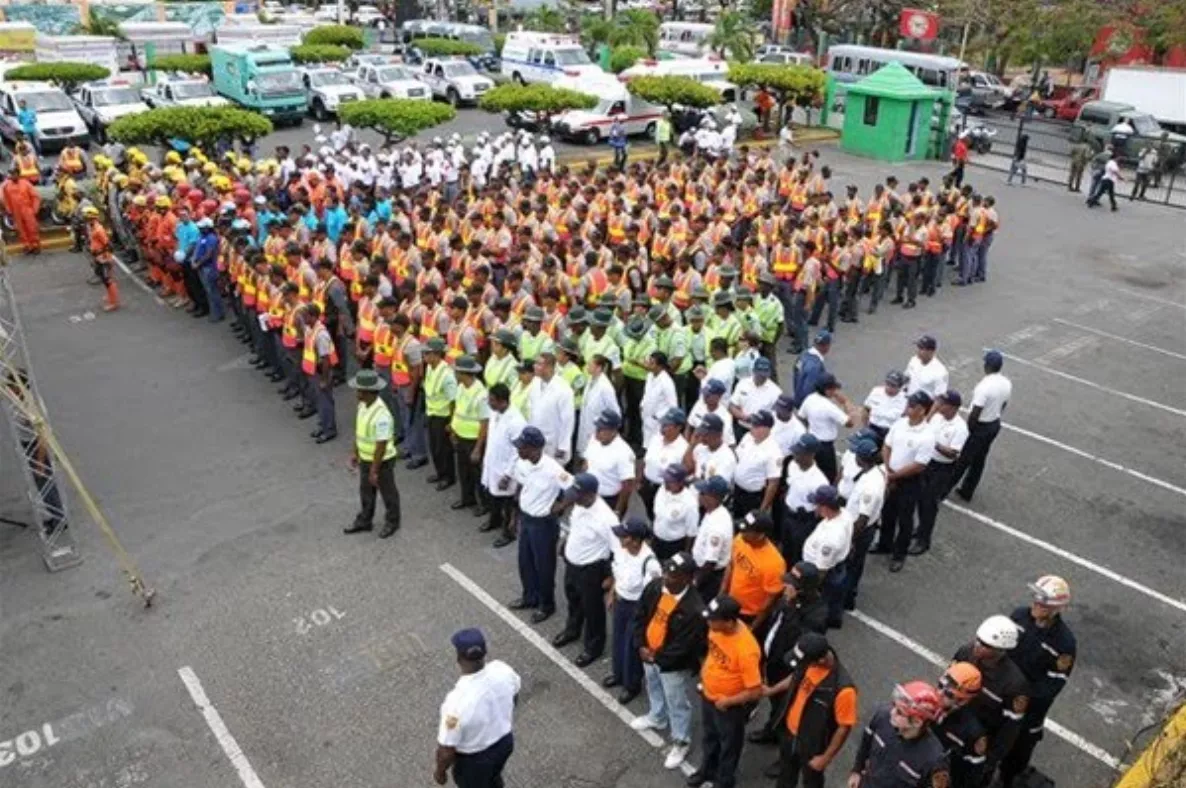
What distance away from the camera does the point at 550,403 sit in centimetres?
875

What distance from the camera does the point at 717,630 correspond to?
5.49 m

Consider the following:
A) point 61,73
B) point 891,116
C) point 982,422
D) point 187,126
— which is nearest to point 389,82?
point 61,73

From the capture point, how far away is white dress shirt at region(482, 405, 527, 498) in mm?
8227

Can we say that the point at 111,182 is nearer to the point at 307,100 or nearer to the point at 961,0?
the point at 307,100

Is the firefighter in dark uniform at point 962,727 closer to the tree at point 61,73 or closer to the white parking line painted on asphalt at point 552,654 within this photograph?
the white parking line painted on asphalt at point 552,654

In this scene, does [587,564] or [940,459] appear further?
[940,459]

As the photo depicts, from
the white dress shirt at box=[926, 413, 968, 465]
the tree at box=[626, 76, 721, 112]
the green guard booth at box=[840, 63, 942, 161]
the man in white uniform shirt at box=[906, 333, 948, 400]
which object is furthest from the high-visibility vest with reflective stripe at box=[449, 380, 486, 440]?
the green guard booth at box=[840, 63, 942, 161]

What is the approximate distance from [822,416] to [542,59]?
88.6 feet

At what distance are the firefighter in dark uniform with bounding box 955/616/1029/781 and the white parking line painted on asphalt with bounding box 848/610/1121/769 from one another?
1424 mm

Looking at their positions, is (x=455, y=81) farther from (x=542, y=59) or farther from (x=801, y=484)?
(x=801, y=484)

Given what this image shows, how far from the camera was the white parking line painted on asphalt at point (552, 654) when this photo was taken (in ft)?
21.7

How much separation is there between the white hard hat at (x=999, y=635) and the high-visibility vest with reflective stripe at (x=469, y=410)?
15.8 feet

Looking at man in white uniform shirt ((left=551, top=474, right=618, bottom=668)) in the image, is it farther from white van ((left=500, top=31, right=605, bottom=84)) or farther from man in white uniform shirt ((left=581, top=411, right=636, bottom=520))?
white van ((left=500, top=31, right=605, bottom=84))

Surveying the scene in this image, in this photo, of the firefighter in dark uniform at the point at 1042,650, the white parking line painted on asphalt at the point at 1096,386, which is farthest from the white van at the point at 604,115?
the firefighter in dark uniform at the point at 1042,650
